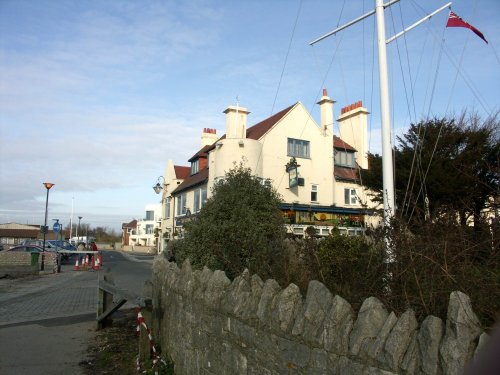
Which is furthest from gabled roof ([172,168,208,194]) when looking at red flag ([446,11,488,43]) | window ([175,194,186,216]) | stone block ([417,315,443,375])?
stone block ([417,315,443,375])

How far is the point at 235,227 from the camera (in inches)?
365

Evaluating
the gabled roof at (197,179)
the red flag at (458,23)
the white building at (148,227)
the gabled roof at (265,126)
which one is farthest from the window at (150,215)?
the red flag at (458,23)

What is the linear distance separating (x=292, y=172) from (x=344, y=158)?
725cm

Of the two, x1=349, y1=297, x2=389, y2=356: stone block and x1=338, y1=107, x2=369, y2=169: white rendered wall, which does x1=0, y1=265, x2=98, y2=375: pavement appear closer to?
x1=349, y1=297, x2=389, y2=356: stone block

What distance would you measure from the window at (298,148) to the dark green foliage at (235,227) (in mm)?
22418

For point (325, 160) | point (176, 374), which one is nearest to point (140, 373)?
point (176, 374)

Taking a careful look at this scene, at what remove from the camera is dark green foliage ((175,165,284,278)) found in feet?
28.1

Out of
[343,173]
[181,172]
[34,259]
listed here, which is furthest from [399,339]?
[181,172]

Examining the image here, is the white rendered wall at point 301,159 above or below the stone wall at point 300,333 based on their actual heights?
above

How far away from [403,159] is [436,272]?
1499 cm

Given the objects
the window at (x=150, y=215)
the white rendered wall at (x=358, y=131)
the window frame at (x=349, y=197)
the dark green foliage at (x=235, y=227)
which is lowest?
the dark green foliage at (x=235, y=227)

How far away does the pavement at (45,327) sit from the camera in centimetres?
808

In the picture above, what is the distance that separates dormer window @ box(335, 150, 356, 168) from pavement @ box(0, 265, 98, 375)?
2200 centimetres

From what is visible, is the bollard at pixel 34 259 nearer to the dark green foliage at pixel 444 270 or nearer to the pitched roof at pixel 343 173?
the pitched roof at pixel 343 173
